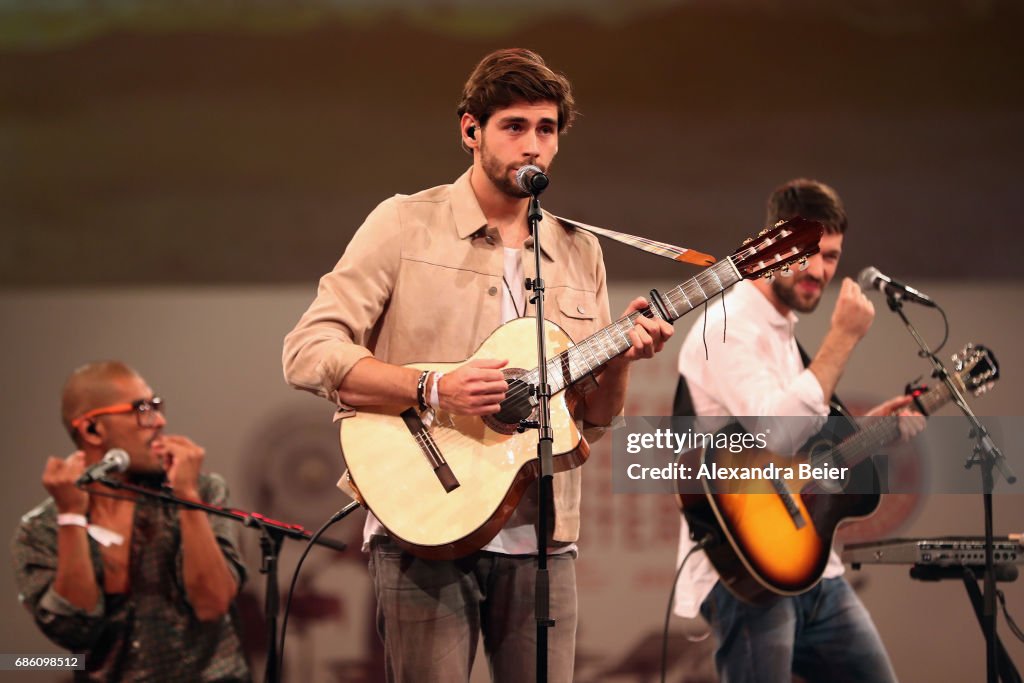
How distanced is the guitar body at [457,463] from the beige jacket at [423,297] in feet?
0.33

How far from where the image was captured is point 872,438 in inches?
145

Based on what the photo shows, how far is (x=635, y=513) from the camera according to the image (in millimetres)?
4832

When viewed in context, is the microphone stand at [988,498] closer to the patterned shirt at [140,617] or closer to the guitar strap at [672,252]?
the guitar strap at [672,252]

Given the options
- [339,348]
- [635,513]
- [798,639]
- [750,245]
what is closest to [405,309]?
[339,348]

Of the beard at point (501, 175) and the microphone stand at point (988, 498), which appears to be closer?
the beard at point (501, 175)

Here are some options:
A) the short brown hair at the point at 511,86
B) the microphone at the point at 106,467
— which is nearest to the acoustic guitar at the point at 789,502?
the short brown hair at the point at 511,86

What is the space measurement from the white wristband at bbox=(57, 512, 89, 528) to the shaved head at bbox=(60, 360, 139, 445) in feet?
1.22

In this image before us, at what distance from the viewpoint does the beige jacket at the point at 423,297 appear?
8.54ft

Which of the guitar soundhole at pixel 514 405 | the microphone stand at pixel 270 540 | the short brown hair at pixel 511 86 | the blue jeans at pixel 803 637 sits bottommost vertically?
the blue jeans at pixel 803 637

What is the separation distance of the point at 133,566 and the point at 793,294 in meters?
2.71

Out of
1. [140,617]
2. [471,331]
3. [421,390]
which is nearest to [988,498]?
[471,331]

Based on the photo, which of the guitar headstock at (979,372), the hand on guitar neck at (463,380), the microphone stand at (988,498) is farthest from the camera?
the guitar headstock at (979,372)

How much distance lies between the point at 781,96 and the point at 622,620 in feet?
8.56

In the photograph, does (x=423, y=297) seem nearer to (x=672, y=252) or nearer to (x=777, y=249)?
(x=672, y=252)
